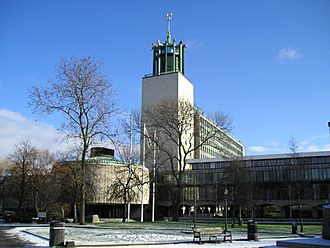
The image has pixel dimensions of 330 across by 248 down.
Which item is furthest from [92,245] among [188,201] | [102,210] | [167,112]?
[188,201]

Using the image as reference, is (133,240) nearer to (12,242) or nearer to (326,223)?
(12,242)

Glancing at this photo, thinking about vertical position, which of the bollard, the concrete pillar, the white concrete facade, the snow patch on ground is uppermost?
the white concrete facade

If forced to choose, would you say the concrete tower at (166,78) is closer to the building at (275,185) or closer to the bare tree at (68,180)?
the building at (275,185)

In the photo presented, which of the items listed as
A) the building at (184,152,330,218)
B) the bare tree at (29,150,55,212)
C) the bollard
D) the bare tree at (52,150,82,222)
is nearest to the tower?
the building at (184,152,330,218)

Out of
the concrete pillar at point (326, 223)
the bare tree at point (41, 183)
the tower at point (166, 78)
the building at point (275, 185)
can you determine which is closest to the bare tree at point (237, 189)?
the building at point (275, 185)

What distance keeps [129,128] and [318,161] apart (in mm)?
50784

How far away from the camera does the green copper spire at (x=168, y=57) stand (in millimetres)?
121500

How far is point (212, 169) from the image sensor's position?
95.3m

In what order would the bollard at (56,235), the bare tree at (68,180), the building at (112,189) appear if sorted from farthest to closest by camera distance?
the building at (112,189), the bare tree at (68,180), the bollard at (56,235)

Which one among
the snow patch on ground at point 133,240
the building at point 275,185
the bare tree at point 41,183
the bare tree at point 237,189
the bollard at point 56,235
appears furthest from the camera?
the building at point 275,185

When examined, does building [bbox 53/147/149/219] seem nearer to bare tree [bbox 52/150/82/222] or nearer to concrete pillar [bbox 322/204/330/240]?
bare tree [bbox 52/150/82/222]

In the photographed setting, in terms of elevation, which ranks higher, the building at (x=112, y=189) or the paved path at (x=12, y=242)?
the building at (x=112, y=189)

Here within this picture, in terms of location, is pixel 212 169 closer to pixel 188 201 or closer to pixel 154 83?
pixel 188 201

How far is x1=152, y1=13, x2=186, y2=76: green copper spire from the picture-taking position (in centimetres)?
12150
